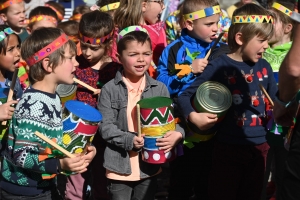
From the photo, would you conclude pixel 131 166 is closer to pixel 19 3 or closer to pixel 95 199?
pixel 95 199

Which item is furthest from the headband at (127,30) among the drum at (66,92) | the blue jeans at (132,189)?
the blue jeans at (132,189)

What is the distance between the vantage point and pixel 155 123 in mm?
4020

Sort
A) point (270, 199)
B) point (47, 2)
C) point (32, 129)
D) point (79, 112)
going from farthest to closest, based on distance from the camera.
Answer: point (47, 2)
point (270, 199)
point (79, 112)
point (32, 129)

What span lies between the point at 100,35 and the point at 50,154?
1.76 metres

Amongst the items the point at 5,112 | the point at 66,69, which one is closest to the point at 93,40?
the point at 66,69

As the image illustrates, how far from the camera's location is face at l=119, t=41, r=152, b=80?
174 inches

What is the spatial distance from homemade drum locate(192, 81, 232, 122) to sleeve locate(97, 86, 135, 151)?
576mm

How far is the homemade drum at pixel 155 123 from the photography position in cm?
398

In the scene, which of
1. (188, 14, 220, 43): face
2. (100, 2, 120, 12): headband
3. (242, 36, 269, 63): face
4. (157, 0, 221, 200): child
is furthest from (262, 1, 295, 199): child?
(100, 2, 120, 12): headband

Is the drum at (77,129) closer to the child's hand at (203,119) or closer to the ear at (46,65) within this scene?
the ear at (46,65)

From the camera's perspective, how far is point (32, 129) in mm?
3479

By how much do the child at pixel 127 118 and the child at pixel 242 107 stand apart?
370 millimetres

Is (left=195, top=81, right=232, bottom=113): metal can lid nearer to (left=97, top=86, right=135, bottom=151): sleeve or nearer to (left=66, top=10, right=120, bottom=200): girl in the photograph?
(left=97, top=86, right=135, bottom=151): sleeve

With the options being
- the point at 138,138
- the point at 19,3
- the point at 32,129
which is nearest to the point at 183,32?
the point at 138,138
